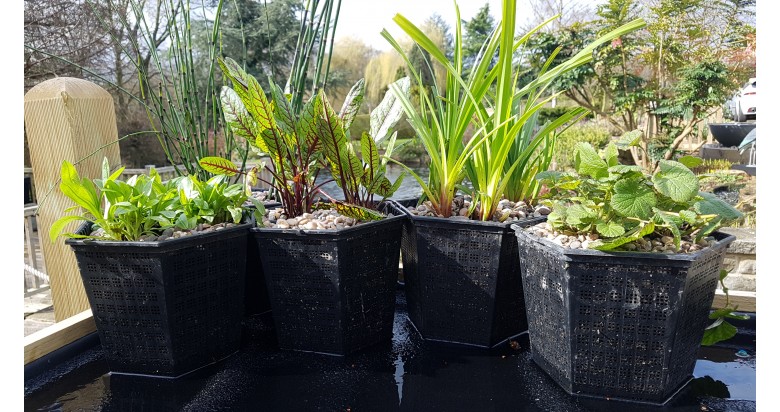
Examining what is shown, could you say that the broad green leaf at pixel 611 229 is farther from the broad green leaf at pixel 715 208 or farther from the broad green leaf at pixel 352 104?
the broad green leaf at pixel 352 104

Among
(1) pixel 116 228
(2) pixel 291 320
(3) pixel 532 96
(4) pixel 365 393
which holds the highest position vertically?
(3) pixel 532 96

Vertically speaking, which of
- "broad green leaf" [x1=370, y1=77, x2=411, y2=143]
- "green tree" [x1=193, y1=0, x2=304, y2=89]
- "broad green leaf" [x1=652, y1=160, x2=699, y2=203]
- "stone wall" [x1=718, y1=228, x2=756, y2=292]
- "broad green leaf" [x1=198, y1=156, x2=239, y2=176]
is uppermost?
"green tree" [x1=193, y1=0, x2=304, y2=89]

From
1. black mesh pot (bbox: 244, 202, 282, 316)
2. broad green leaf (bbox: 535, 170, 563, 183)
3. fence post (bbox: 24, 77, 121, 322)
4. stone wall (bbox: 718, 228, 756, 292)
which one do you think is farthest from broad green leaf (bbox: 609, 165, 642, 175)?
stone wall (bbox: 718, 228, 756, 292)

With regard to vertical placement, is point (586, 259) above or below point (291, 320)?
above

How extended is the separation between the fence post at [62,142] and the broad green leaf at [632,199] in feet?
4.95

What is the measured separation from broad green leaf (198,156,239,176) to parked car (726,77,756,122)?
7655 mm

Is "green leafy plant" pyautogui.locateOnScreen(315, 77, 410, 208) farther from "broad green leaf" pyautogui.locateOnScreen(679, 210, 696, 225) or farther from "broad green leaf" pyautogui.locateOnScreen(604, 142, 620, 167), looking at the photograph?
"broad green leaf" pyautogui.locateOnScreen(679, 210, 696, 225)

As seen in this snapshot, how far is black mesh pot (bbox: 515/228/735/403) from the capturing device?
1100 mm

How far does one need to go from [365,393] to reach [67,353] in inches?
34.6

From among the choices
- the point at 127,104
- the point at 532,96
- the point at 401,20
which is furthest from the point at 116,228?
the point at 127,104

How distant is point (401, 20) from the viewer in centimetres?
124

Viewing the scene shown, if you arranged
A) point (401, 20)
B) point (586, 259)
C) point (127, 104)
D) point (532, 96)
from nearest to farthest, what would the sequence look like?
point (586, 259), point (401, 20), point (532, 96), point (127, 104)

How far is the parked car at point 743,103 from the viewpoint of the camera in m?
7.21

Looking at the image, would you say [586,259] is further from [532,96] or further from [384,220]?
[532,96]
